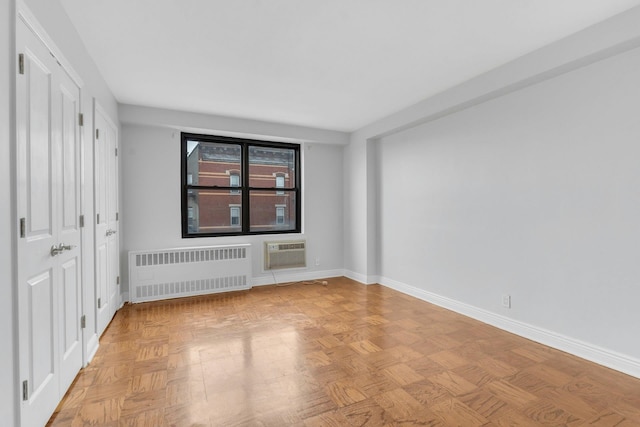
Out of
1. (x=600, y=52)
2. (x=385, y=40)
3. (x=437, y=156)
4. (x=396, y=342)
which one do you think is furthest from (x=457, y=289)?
(x=385, y=40)

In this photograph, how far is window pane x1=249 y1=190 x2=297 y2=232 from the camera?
4.93m

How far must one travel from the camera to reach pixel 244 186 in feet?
15.8

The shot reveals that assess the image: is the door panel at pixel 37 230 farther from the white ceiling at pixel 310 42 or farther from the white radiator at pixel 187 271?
the white radiator at pixel 187 271

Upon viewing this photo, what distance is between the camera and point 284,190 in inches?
202

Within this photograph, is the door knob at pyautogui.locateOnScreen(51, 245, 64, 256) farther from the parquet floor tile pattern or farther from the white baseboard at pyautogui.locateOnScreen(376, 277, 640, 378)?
the white baseboard at pyautogui.locateOnScreen(376, 277, 640, 378)

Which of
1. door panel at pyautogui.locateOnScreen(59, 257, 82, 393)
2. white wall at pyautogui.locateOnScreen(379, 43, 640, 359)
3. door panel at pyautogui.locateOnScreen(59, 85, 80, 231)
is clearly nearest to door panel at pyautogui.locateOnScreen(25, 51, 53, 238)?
door panel at pyautogui.locateOnScreen(59, 85, 80, 231)

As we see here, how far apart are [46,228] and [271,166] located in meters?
3.50

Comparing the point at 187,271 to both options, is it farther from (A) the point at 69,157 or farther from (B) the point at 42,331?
(B) the point at 42,331

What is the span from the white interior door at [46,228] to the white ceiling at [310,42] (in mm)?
685

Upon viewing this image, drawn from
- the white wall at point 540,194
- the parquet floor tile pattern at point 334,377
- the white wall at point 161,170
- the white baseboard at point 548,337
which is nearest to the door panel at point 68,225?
the parquet floor tile pattern at point 334,377

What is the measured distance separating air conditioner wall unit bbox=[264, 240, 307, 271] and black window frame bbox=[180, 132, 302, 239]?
235 millimetres

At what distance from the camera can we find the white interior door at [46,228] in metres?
1.51

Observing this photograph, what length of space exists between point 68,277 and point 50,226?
0.44 metres

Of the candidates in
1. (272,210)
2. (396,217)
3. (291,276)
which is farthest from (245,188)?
(396,217)
